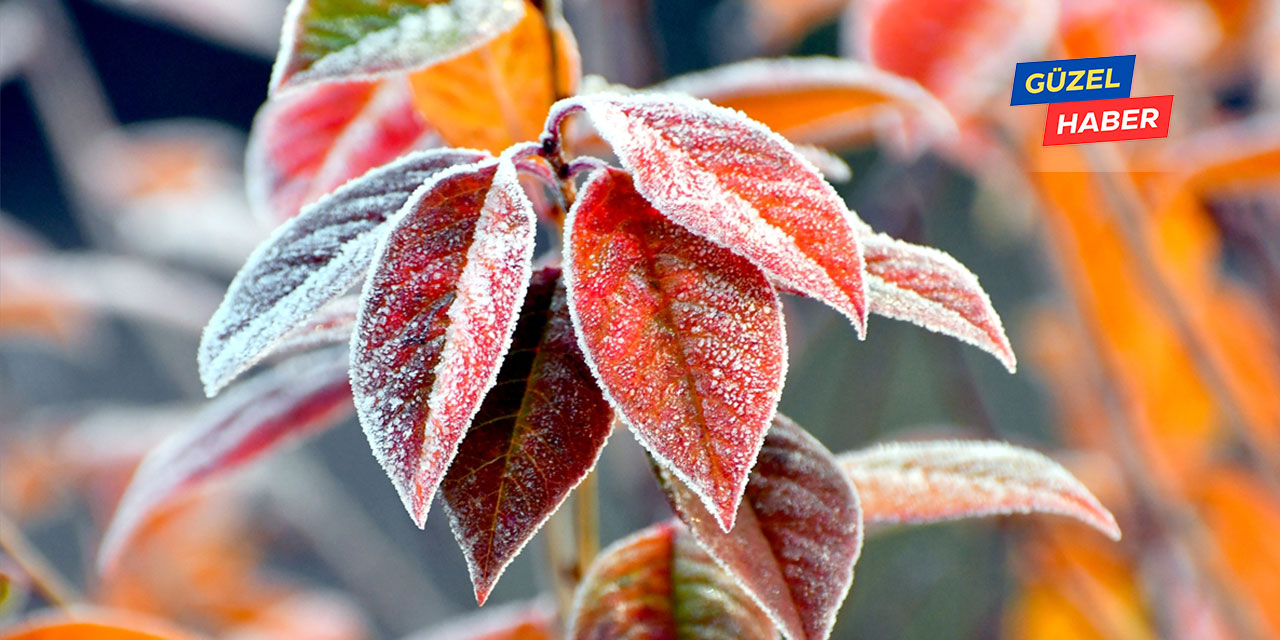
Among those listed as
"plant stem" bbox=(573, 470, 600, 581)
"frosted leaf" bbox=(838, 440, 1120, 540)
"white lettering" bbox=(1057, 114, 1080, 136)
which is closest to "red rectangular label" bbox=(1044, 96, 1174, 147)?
"white lettering" bbox=(1057, 114, 1080, 136)

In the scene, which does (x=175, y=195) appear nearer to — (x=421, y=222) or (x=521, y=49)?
(x=521, y=49)

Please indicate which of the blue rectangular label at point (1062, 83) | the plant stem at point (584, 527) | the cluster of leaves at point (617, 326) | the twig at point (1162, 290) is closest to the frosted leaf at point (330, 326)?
the cluster of leaves at point (617, 326)

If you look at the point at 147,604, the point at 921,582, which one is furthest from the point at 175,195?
the point at 921,582

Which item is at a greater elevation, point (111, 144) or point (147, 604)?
point (111, 144)

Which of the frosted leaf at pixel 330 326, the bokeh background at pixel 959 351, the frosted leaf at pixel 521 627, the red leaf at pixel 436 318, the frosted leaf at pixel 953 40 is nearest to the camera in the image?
the red leaf at pixel 436 318

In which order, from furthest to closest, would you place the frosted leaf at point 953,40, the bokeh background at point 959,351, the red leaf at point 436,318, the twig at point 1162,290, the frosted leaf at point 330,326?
the bokeh background at point 959,351 < the twig at point 1162,290 < the frosted leaf at point 953,40 < the frosted leaf at point 330,326 < the red leaf at point 436,318

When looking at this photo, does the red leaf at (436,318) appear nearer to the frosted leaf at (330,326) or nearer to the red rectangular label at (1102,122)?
the frosted leaf at (330,326)

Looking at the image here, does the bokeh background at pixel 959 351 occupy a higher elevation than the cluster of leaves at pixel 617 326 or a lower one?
lower
